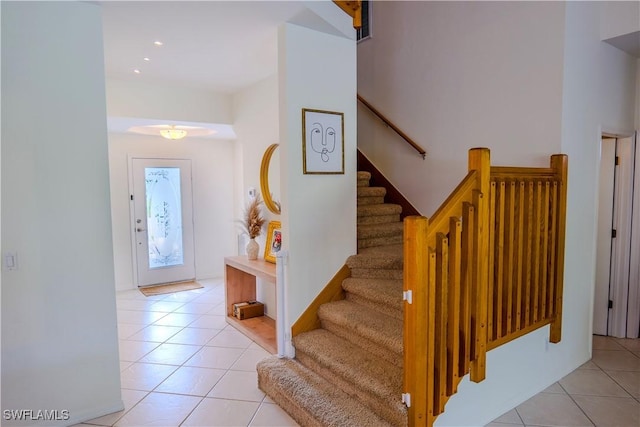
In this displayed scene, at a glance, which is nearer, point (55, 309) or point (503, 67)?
point (55, 309)

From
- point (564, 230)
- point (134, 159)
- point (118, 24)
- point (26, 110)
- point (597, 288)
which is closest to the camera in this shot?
point (26, 110)

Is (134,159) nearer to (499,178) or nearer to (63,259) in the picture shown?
(63,259)

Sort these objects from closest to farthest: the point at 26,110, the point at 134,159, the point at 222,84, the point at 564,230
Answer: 1. the point at 26,110
2. the point at 564,230
3. the point at 222,84
4. the point at 134,159

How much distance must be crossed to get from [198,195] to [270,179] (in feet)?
8.01

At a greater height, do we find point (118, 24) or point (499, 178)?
point (118, 24)

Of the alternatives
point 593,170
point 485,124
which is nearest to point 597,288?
point 593,170

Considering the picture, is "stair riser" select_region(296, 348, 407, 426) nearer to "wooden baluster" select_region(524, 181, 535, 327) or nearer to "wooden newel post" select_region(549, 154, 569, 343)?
"wooden baluster" select_region(524, 181, 535, 327)

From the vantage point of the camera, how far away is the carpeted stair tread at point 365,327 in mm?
2598

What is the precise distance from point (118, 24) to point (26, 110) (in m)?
0.95

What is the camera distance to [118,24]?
284 centimetres

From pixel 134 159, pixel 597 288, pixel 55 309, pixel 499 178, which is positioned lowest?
pixel 597 288

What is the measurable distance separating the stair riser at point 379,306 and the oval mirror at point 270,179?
1415 mm

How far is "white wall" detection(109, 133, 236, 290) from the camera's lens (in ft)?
19.0

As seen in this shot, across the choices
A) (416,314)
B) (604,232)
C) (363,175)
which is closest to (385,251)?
(363,175)
